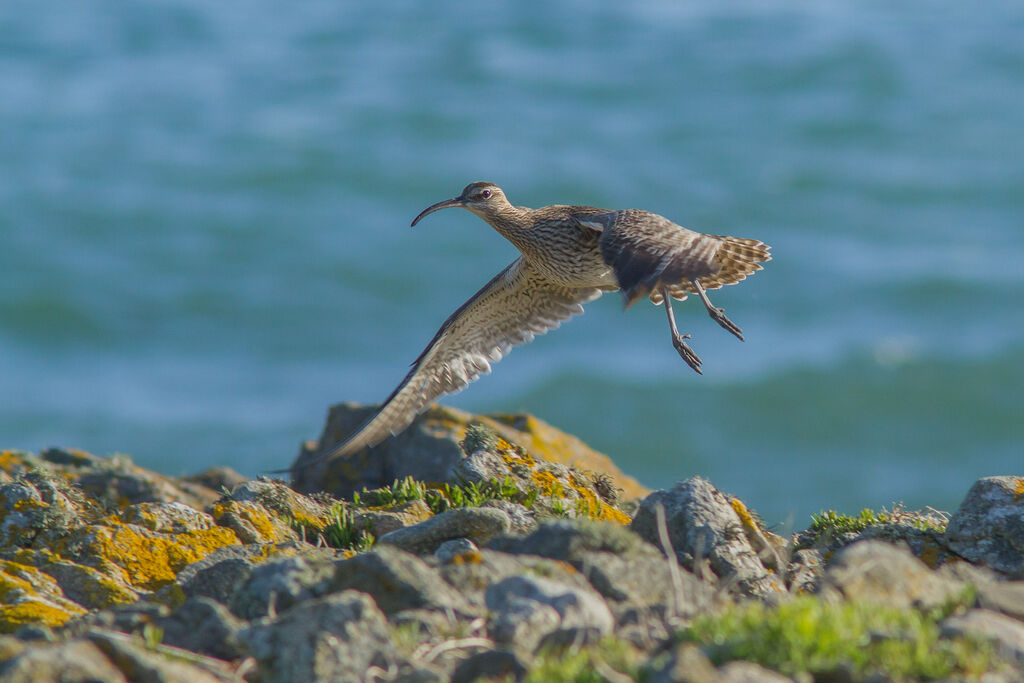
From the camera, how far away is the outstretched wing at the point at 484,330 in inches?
395

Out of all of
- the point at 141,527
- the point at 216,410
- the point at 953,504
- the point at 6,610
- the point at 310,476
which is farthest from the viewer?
the point at 216,410

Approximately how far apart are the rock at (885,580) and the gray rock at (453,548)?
1778 millimetres

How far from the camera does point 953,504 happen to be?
26859mm

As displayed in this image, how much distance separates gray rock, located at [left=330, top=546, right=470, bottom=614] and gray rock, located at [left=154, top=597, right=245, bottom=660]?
1.59ft

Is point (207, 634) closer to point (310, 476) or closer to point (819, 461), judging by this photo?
point (310, 476)

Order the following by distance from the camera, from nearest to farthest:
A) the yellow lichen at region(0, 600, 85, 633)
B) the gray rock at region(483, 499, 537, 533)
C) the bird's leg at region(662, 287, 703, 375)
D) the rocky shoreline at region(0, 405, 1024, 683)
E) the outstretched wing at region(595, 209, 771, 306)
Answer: the rocky shoreline at region(0, 405, 1024, 683)
the yellow lichen at region(0, 600, 85, 633)
the gray rock at region(483, 499, 537, 533)
the outstretched wing at region(595, 209, 771, 306)
the bird's leg at region(662, 287, 703, 375)

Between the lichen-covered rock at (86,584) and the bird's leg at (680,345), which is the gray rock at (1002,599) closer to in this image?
the lichen-covered rock at (86,584)

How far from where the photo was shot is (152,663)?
4.50 meters

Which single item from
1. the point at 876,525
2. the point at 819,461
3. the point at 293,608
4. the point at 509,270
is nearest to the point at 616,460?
the point at 819,461

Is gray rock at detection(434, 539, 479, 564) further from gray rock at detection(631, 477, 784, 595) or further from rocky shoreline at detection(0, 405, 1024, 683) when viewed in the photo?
gray rock at detection(631, 477, 784, 595)

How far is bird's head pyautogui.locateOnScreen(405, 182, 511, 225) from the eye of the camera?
35.5ft

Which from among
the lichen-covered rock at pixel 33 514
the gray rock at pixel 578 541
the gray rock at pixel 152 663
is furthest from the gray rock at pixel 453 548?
the lichen-covered rock at pixel 33 514

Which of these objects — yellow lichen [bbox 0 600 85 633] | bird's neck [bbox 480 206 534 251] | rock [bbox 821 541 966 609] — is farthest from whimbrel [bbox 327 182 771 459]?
rock [bbox 821 541 966 609]

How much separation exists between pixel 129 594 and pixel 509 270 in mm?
5132
